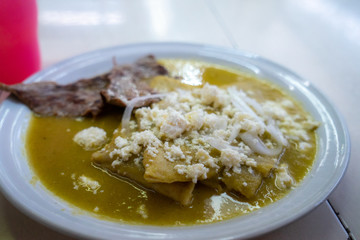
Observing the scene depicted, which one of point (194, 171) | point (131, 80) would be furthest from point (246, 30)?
point (194, 171)

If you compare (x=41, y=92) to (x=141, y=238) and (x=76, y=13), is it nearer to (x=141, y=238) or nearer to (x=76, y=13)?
A: (x=141, y=238)

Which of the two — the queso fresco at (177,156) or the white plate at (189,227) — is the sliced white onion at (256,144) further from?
the white plate at (189,227)

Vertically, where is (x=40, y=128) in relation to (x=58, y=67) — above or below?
below

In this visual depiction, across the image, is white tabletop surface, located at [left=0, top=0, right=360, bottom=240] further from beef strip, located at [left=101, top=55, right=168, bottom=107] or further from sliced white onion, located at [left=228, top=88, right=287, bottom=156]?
beef strip, located at [left=101, top=55, right=168, bottom=107]

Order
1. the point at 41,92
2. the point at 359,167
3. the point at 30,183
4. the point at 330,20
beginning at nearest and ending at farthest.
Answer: the point at 30,183 → the point at 359,167 → the point at 41,92 → the point at 330,20

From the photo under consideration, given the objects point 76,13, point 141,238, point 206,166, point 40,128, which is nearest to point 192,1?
point 76,13

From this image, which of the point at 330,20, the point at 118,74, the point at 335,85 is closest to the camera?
the point at 118,74

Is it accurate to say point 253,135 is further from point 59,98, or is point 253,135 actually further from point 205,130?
point 59,98
